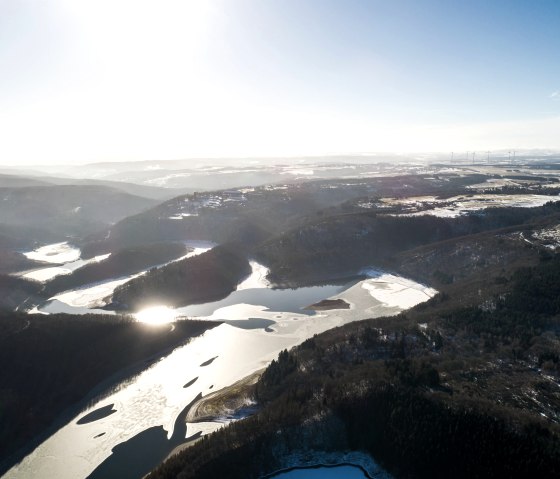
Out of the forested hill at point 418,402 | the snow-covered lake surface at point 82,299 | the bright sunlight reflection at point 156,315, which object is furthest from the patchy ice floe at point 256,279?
the forested hill at point 418,402

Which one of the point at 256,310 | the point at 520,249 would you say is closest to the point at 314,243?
the point at 256,310

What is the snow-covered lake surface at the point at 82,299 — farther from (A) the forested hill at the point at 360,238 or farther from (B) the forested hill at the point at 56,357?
(A) the forested hill at the point at 360,238

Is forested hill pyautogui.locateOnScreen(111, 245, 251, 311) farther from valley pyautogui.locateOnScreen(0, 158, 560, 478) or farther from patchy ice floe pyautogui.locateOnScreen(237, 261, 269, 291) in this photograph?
patchy ice floe pyautogui.locateOnScreen(237, 261, 269, 291)

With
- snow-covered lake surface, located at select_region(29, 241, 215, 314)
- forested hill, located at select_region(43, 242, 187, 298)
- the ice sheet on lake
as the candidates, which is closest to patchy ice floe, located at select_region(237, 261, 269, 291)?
forested hill, located at select_region(43, 242, 187, 298)

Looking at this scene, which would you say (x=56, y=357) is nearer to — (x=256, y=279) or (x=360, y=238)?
(x=256, y=279)

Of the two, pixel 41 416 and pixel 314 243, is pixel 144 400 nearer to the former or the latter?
pixel 41 416
